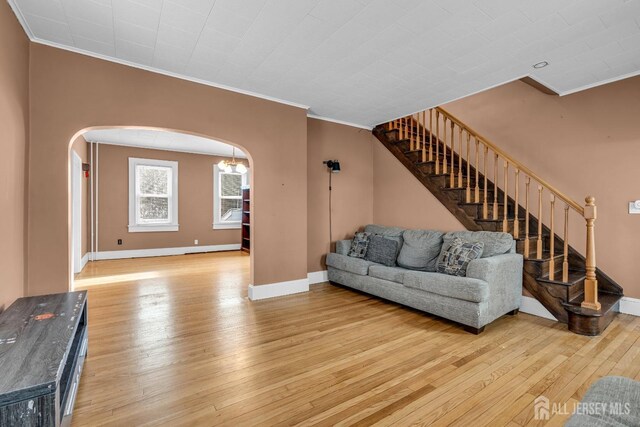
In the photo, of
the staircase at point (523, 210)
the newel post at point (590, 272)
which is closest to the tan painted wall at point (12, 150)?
the staircase at point (523, 210)

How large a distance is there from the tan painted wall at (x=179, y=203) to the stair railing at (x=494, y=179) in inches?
200

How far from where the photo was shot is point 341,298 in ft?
13.4

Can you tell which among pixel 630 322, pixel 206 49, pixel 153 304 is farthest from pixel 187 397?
pixel 630 322

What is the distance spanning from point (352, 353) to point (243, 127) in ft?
9.67

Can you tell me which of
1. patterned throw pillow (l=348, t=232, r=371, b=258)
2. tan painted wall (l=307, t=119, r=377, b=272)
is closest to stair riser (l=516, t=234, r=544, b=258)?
patterned throw pillow (l=348, t=232, r=371, b=258)

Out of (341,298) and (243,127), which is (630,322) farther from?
(243,127)

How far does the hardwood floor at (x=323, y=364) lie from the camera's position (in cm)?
181

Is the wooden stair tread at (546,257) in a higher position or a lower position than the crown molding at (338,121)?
lower

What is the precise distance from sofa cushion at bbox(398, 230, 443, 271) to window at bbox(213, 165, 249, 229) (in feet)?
18.0

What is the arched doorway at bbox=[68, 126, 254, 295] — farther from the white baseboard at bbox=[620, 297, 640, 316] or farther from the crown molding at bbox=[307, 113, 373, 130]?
the white baseboard at bbox=[620, 297, 640, 316]

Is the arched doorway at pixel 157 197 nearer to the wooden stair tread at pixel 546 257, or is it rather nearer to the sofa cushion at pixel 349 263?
the sofa cushion at pixel 349 263

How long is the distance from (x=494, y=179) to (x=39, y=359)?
15.5ft

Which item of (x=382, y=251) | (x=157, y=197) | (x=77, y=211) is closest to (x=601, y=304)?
(x=382, y=251)

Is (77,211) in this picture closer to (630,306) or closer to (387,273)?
(387,273)
